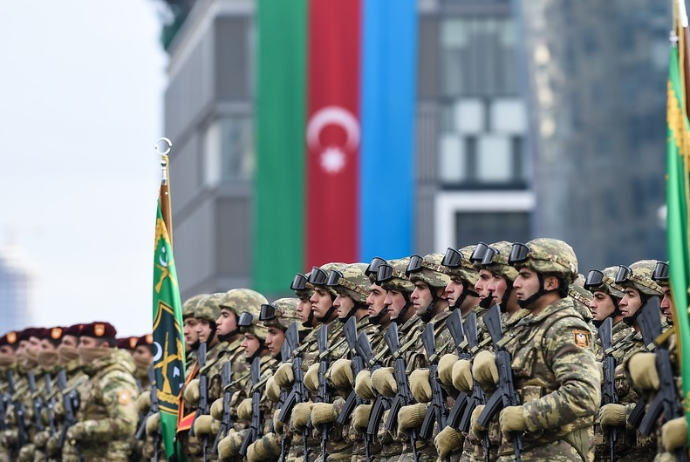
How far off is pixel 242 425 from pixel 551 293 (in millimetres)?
5009

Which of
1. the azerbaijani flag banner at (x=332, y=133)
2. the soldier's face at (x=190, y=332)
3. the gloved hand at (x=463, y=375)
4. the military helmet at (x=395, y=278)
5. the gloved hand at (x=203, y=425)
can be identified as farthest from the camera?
the azerbaijani flag banner at (x=332, y=133)

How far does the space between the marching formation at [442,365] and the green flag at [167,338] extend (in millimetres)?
211

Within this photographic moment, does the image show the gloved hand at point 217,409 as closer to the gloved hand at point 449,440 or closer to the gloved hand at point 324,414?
the gloved hand at point 324,414

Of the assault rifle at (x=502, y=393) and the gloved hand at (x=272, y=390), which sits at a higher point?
the assault rifle at (x=502, y=393)

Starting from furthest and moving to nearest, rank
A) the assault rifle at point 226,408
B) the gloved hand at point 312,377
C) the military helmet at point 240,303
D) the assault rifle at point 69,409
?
the assault rifle at point 69,409 → the military helmet at point 240,303 → the assault rifle at point 226,408 → the gloved hand at point 312,377

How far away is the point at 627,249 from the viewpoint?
44500mm

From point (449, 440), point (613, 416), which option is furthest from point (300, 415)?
point (613, 416)

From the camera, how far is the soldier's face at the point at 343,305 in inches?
551

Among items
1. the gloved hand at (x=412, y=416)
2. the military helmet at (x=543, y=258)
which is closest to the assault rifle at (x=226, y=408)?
the gloved hand at (x=412, y=416)

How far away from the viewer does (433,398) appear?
472 inches

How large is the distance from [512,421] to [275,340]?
488cm

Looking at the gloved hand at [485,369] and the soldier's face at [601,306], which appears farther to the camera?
the soldier's face at [601,306]

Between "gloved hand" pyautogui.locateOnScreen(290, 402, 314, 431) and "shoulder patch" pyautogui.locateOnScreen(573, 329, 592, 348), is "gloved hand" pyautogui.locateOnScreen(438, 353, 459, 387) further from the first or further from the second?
"gloved hand" pyautogui.locateOnScreen(290, 402, 314, 431)

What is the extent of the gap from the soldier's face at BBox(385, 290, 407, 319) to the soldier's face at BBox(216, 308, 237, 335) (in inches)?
131
